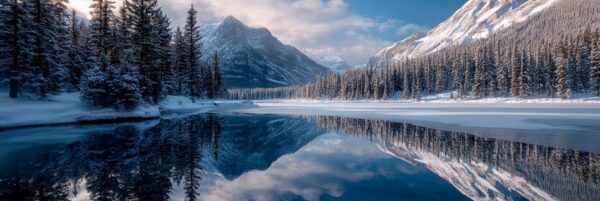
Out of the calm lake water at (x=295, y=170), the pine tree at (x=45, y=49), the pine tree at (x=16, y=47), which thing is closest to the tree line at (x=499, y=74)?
the calm lake water at (x=295, y=170)

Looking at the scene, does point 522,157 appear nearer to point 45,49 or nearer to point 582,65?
point 45,49

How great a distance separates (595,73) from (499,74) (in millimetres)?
19462

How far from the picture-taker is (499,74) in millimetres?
82625

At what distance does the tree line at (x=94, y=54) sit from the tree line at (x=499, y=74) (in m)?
75.7

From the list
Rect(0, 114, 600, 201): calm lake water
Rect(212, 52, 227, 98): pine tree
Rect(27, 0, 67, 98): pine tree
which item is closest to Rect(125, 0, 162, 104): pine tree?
Rect(27, 0, 67, 98): pine tree

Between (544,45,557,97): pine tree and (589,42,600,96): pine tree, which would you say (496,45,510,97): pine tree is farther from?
(589,42,600,96): pine tree

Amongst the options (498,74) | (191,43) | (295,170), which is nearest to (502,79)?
(498,74)

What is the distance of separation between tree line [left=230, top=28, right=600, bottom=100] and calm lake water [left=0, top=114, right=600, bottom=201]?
248 feet

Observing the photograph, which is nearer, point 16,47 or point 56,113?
point 56,113

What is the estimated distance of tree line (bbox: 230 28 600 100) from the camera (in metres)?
72.9

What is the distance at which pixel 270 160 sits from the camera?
12.6 meters

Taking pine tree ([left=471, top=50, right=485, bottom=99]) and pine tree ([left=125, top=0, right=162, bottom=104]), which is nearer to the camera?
pine tree ([left=125, top=0, right=162, bottom=104])

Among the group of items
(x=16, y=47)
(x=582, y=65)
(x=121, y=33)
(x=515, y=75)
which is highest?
(x=582, y=65)

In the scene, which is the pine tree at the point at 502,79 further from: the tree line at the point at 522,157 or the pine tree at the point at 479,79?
the tree line at the point at 522,157
